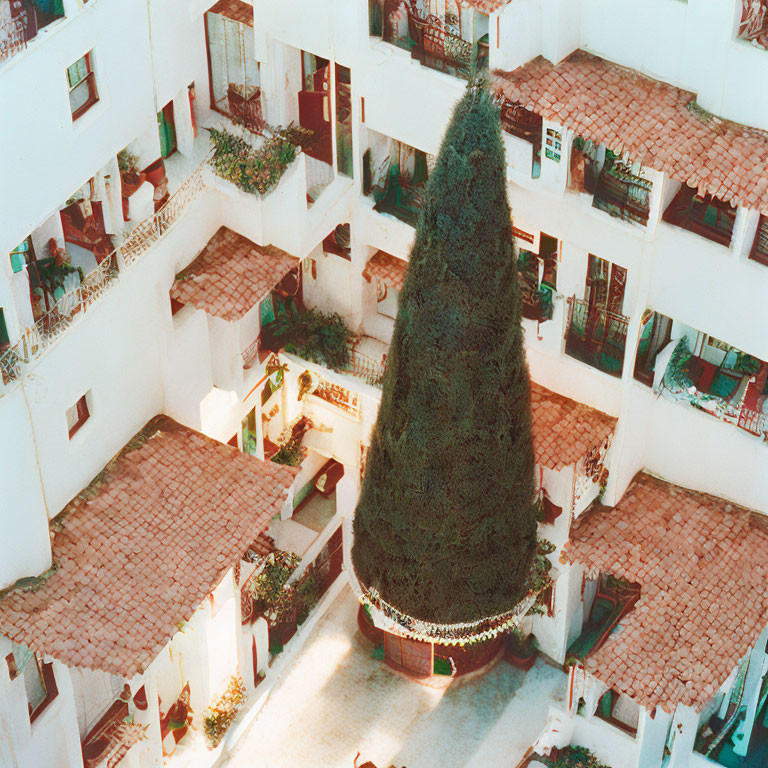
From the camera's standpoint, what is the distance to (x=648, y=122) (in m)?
31.2

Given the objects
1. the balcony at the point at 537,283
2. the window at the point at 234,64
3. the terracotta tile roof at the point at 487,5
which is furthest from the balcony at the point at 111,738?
the terracotta tile roof at the point at 487,5

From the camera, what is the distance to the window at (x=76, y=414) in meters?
34.2

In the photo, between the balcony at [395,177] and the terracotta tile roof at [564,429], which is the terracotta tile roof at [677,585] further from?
the balcony at [395,177]

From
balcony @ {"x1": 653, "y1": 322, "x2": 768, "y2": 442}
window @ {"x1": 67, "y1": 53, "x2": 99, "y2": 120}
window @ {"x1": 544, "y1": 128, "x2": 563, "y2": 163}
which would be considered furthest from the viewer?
balcony @ {"x1": 653, "y1": 322, "x2": 768, "y2": 442}

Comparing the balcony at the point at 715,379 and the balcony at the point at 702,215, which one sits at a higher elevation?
the balcony at the point at 702,215

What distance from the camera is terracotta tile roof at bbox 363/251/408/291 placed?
37.9m

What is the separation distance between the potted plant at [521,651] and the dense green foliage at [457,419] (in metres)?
4.29

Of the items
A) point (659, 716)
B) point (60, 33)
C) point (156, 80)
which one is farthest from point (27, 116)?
point (659, 716)

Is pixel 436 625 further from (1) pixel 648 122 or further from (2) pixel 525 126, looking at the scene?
(1) pixel 648 122

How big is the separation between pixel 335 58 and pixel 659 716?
47.6ft

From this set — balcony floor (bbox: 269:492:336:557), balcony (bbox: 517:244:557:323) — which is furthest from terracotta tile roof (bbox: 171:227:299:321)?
balcony floor (bbox: 269:492:336:557)

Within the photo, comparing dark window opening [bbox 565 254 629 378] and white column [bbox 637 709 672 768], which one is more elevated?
dark window opening [bbox 565 254 629 378]

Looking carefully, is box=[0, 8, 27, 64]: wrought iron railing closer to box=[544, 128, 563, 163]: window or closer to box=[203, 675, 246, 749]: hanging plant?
box=[544, 128, 563, 163]: window

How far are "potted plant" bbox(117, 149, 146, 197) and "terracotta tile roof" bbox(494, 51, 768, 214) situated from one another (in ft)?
24.7
